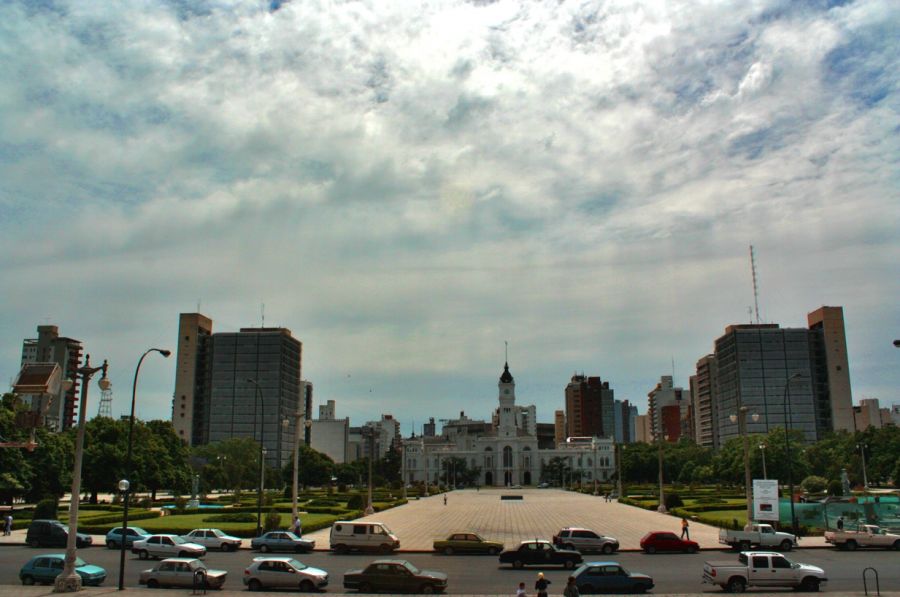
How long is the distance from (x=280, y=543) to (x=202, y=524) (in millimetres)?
15224

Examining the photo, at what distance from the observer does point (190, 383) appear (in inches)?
7598

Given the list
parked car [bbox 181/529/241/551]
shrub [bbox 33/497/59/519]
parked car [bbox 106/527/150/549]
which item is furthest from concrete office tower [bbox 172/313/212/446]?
parked car [bbox 181/529/241/551]

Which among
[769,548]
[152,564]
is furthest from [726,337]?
[152,564]

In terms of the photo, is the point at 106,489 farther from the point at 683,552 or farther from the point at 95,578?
the point at 683,552

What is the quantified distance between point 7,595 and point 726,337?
7231 inches

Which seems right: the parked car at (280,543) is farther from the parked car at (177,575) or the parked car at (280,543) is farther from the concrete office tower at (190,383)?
the concrete office tower at (190,383)

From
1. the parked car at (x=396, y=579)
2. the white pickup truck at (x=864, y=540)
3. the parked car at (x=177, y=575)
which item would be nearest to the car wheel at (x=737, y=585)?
the parked car at (x=396, y=579)

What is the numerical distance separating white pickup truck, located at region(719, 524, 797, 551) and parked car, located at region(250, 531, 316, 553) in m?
22.6

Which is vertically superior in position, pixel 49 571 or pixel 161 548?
pixel 49 571

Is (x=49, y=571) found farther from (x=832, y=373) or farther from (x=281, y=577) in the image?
(x=832, y=373)

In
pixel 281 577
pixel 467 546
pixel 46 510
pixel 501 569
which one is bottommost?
pixel 501 569

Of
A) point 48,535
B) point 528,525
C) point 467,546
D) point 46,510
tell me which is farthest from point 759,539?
point 46,510

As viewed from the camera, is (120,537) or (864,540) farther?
(120,537)

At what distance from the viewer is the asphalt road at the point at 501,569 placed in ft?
94.6
